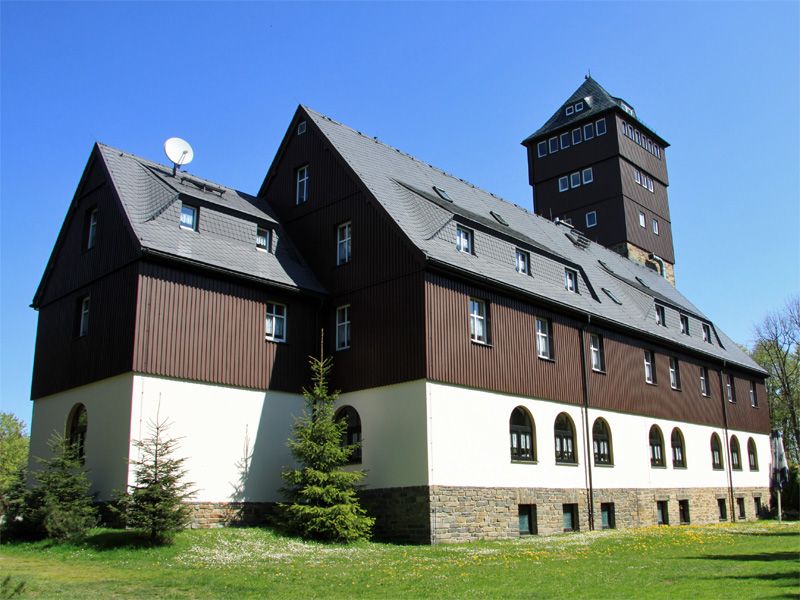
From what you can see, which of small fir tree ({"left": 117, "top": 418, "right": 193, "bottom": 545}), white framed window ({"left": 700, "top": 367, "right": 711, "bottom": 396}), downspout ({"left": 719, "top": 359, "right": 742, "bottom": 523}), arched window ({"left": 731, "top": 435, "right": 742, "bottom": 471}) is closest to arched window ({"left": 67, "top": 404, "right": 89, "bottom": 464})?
small fir tree ({"left": 117, "top": 418, "right": 193, "bottom": 545})

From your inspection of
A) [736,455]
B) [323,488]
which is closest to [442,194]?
[323,488]

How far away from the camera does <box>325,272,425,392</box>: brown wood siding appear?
71.3 ft

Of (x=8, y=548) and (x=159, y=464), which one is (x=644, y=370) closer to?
(x=159, y=464)

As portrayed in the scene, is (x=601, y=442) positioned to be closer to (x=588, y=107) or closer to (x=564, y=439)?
(x=564, y=439)

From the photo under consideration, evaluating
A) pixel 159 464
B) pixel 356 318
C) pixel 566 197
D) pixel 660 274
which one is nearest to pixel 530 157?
pixel 566 197

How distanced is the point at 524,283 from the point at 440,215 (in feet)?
12.3

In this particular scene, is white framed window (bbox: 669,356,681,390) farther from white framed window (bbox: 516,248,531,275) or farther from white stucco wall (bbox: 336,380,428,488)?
white stucco wall (bbox: 336,380,428,488)

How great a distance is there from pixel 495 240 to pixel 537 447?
6.95m

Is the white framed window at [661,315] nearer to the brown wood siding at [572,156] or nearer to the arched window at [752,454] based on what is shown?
the arched window at [752,454]

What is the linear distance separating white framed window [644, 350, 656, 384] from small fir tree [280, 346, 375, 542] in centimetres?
1574

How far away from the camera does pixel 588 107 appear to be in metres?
49.2

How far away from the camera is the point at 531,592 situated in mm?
11953

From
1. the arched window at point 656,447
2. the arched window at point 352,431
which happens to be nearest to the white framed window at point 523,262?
the arched window at point 352,431

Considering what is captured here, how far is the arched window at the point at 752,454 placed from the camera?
3931 centimetres
